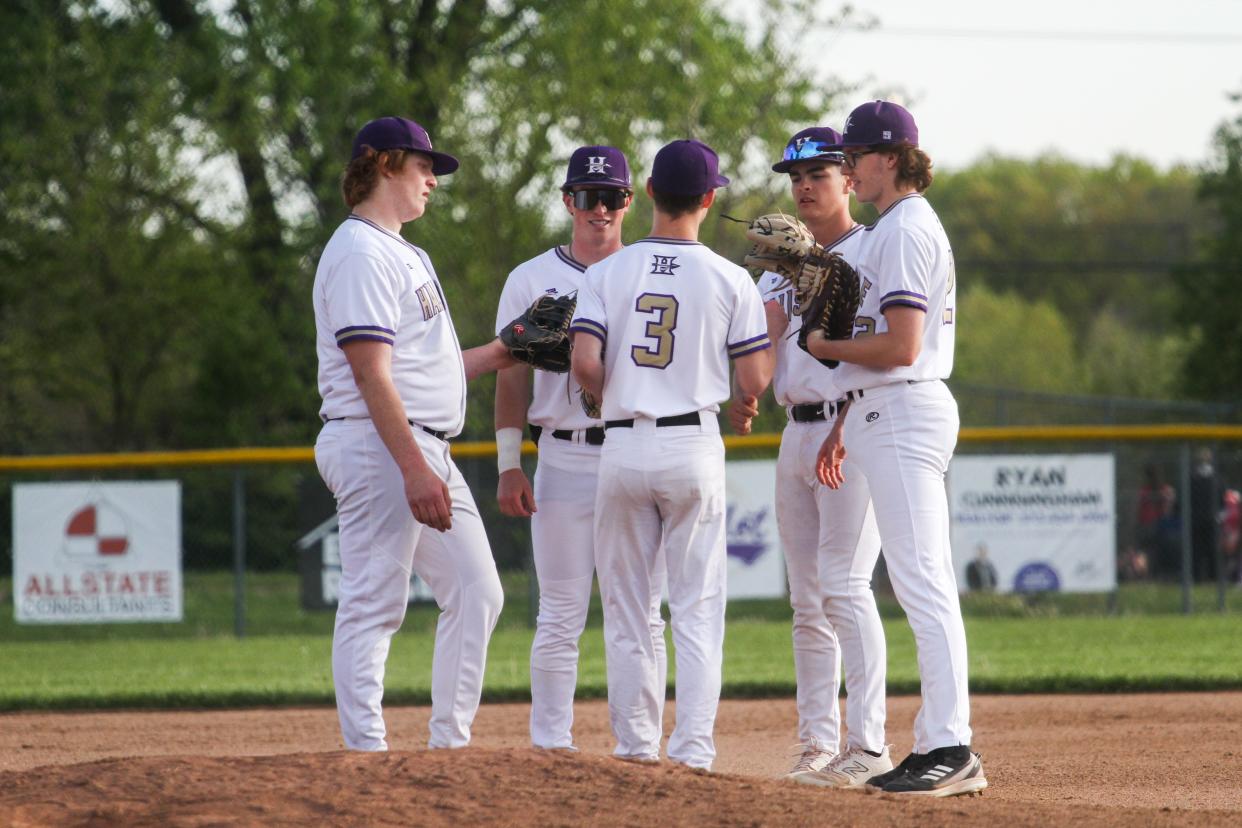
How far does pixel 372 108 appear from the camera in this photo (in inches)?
763

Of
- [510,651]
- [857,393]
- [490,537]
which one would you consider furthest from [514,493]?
[490,537]

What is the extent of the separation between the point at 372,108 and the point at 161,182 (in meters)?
2.80

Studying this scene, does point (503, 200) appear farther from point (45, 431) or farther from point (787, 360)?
point (787, 360)

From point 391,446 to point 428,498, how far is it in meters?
0.19

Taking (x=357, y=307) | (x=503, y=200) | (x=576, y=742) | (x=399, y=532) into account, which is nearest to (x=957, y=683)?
(x=399, y=532)

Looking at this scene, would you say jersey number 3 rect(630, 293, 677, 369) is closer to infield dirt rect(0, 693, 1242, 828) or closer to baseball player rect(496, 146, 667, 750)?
baseball player rect(496, 146, 667, 750)

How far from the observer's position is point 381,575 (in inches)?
176

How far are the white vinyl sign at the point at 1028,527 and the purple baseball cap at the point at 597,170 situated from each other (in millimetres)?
7513

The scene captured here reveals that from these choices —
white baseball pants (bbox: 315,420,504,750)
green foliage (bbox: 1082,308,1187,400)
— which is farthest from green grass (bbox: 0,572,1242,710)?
green foliage (bbox: 1082,308,1187,400)

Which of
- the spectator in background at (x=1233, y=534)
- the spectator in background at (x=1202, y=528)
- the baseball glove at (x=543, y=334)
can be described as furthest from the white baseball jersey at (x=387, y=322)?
the spectator in background at (x=1233, y=534)

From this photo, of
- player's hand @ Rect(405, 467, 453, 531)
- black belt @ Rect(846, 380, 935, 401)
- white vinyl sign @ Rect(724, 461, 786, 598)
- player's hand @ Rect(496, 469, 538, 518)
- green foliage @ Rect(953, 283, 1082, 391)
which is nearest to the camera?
player's hand @ Rect(405, 467, 453, 531)

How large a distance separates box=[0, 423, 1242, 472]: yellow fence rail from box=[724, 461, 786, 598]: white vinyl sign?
0.84ft

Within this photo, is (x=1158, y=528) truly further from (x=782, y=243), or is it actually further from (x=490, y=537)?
(x=782, y=243)

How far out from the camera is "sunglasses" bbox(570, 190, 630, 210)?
203 inches
